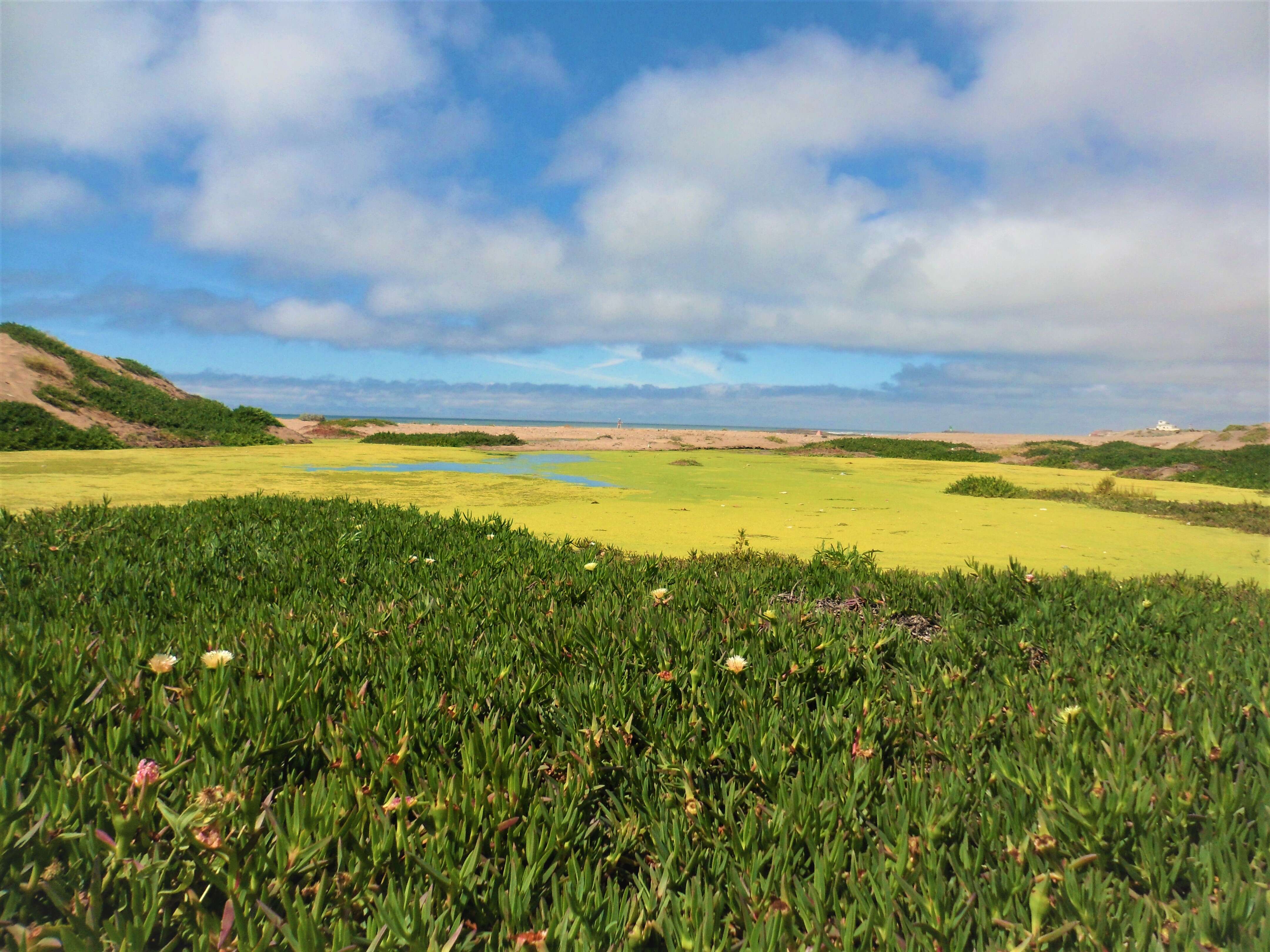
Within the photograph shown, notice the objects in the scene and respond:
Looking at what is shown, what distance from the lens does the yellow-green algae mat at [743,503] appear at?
17.9 feet

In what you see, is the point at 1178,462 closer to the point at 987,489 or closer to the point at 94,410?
the point at 987,489

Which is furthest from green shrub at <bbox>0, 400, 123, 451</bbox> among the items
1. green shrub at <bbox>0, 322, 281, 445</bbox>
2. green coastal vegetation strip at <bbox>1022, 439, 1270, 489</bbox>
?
green coastal vegetation strip at <bbox>1022, 439, 1270, 489</bbox>

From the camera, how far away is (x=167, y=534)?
4.17 m

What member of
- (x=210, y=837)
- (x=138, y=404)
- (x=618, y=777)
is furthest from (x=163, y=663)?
(x=138, y=404)

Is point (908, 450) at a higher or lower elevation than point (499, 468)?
higher

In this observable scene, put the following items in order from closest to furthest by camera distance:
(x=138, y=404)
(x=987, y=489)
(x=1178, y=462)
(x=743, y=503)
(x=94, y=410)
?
1. (x=743, y=503)
2. (x=987, y=489)
3. (x=1178, y=462)
4. (x=94, y=410)
5. (x=138, y=404)

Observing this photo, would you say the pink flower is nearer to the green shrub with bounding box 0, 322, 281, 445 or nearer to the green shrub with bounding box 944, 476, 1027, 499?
the green shrub with bounding box 944, 476, 1027, 499

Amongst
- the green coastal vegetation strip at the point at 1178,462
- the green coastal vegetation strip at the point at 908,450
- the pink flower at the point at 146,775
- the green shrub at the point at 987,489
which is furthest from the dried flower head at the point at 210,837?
the green coastal vegetation strip at the point at 908,450

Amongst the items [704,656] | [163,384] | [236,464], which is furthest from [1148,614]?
[163,384]

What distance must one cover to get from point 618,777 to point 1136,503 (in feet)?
31.7

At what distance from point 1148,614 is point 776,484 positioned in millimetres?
7770

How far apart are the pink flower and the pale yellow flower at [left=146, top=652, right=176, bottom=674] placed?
17.7 inches

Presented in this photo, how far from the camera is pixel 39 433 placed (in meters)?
13.6

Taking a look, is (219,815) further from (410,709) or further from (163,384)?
(163,384)
